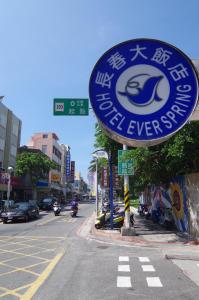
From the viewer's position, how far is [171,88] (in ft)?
13.3

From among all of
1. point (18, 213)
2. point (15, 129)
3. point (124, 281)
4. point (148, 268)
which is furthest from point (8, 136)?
point (124, 281)

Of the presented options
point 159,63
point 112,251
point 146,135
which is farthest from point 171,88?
point 112,251

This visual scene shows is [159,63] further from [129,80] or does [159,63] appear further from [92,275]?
[92,275]

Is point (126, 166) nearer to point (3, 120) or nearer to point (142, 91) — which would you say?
point (142, 91)

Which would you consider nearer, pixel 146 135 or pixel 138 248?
pixel 146 135

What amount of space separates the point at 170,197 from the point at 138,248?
6715mm

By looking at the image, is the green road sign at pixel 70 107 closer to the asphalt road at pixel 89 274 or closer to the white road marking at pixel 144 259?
the asphalt road at pixel 89 274

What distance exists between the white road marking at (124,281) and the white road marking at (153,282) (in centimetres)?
43

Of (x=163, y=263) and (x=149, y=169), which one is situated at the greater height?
(x=149, y=169)

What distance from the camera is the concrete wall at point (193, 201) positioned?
15.0m

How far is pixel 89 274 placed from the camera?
894cm

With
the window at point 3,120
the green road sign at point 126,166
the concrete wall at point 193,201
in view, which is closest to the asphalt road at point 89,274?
the concrete wall at point 193,201

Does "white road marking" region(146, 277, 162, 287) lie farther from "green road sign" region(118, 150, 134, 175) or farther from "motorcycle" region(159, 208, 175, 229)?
"motorcycle" region(159, 208, 175, 229)

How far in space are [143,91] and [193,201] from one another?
12257 mm
